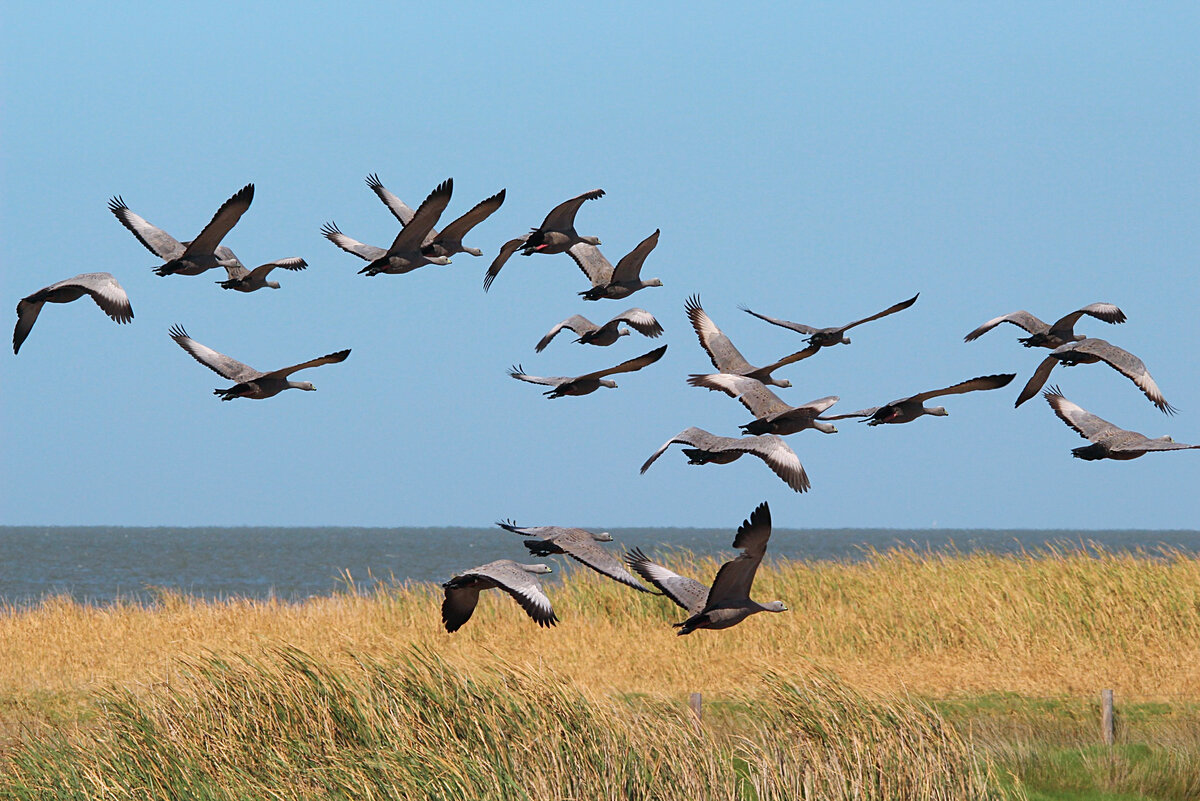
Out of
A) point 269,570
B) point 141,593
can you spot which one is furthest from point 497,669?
point 269,570

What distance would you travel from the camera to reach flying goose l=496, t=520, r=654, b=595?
763 cm

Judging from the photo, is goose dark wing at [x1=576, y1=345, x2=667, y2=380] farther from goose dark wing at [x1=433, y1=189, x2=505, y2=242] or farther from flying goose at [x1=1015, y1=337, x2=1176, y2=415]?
flying goose at [x1=1015, y1=337, x2=1176, y2=415]

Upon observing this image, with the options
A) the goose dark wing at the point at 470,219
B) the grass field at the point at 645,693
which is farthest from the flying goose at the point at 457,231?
the grass field at the point at 645,693

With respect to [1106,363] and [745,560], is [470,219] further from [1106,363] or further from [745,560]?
[1106,363]

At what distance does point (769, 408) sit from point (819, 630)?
20.9 meters

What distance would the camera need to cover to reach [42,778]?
14.7 meters

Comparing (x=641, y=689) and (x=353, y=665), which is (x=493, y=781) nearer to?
(x=353, y=665)

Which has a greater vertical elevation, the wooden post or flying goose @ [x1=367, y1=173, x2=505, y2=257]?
flying goose @ [x1=367, y1=173, x2=505, y2=257]

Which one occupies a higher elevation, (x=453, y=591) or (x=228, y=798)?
(x=453, y=591)

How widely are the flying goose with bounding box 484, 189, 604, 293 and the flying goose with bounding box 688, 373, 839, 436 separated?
2.15 metres

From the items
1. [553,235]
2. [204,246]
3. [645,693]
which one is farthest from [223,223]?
[645,693]

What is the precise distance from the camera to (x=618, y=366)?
8875 mm

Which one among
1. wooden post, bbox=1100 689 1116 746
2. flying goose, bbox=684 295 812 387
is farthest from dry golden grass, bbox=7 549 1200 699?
flying goose, bbox=684 295 812 387

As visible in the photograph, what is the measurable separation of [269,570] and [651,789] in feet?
252
